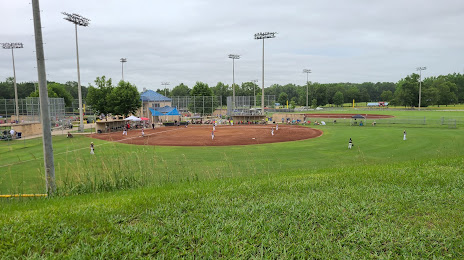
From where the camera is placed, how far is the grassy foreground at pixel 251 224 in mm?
4023

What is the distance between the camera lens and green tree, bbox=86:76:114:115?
51.9m

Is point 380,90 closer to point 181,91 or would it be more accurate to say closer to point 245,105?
point 181,91

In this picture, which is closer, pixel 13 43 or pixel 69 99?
pixel 13 43

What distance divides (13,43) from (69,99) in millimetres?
38490

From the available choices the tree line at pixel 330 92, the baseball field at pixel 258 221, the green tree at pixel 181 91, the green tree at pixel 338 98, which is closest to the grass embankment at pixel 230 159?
the baseball field at pixel 258 221

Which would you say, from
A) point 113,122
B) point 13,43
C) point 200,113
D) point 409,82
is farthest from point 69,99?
point 409,82

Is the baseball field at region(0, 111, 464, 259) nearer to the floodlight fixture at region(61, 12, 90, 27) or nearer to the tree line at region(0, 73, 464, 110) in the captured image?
the floodlight fixture at region(61, 12, 90, 27)

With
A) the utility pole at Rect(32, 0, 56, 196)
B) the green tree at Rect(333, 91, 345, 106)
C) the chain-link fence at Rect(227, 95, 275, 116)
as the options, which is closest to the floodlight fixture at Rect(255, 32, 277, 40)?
the chain-link fence at Rect(227, 95, 275, 116)

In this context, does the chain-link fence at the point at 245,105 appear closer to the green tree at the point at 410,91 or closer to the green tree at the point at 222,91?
the green tree at the point at 222,91

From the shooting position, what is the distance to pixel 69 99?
92.3m

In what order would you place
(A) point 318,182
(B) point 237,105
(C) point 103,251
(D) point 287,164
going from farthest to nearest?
1. (B) point 237,105
2. (D) point 287,164
3. (A) point 318,182
4. (C) point 103,251

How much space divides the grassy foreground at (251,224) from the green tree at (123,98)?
159 ft

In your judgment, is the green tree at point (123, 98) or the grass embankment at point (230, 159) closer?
the grass embankment at point (230, 159)

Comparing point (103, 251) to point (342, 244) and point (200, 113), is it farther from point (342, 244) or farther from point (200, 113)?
point (200, 113)
